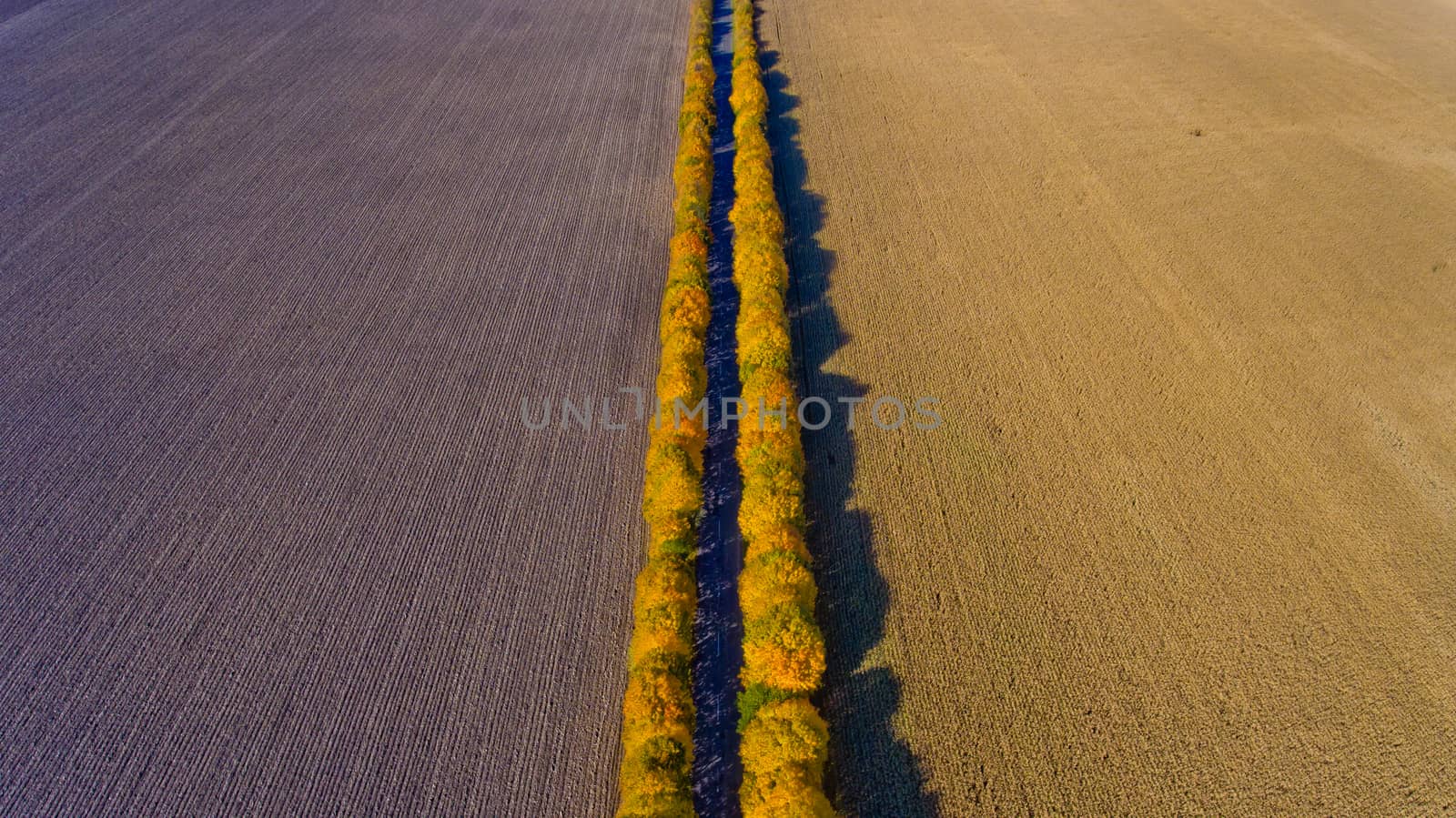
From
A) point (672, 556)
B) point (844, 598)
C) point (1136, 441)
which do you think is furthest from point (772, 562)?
point (1136, 441)

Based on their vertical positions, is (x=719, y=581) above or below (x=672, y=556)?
below

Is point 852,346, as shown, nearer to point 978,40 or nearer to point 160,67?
point 978,40

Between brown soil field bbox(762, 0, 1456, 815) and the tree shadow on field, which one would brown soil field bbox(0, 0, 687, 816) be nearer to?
the tree shadow on field

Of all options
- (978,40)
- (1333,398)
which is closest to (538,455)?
(1333,398)

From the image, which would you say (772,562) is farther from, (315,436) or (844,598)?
(315,436)

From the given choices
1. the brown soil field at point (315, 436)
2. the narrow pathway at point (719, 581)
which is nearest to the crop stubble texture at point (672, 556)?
the narrow pathway at point (719, 581)

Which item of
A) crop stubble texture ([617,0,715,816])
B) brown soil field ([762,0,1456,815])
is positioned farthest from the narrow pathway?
brown soil field ([762,0,1456,815])
